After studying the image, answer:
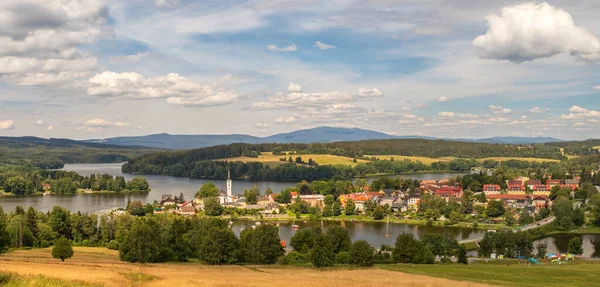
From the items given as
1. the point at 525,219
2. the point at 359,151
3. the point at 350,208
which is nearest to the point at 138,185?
the point at 350,208

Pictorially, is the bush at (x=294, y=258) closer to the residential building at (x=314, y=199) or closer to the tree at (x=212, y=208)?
the tree at (x=212, y=208)

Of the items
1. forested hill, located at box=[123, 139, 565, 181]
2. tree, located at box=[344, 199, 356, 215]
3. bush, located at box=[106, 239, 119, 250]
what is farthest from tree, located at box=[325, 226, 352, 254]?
forested hill, located at box=[123, 139, 565, 181]

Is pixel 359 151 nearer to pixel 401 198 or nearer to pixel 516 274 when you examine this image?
pixel 401 198

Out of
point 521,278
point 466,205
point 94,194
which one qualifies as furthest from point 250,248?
point 94,194

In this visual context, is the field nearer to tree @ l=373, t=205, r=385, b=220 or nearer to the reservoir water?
the reservoir water

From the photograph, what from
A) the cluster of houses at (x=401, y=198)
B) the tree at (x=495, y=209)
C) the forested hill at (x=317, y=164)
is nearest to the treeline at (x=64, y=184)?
the cluster of houses at (x=401, y=198)

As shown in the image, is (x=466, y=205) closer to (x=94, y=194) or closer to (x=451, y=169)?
(x=94, y=194)

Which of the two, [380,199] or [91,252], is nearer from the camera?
[91,252]
